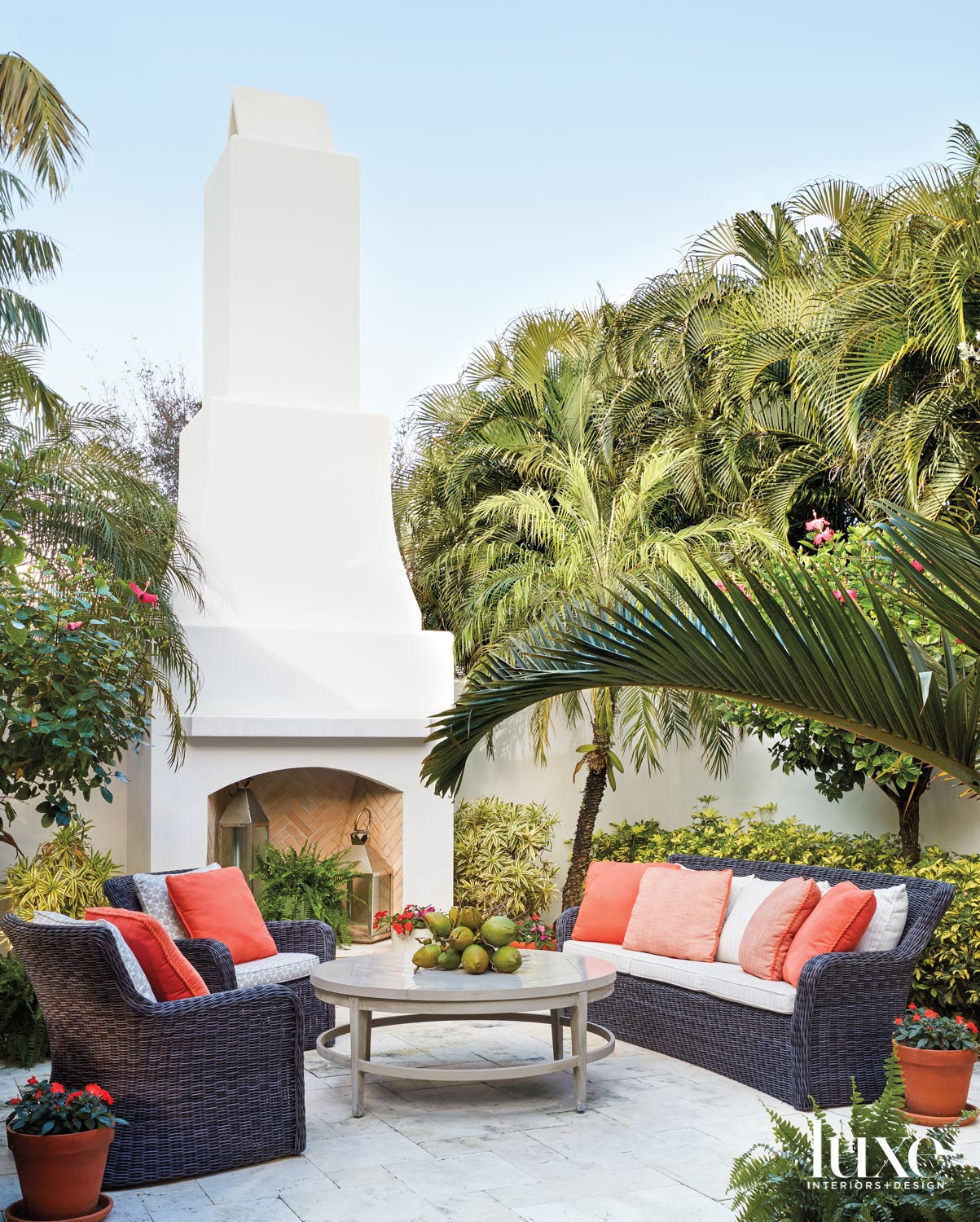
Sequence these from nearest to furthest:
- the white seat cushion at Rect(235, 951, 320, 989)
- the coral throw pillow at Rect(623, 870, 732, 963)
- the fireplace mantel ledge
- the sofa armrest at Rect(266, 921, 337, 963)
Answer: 1. the white seat cushion at Rect(235, 951, 320, 989)
2. the coral throw pillow at Rect(623, 870, 732, 963)
3. the sofa armrest at Rect(266, 921, 337, 963)
4. the fireplace mantel ledge

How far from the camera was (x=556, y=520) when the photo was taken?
9.09 metres

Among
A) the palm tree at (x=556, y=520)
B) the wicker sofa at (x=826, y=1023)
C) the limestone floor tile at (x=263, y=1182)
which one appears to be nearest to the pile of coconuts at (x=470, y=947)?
the wicker sofa at (x=826, y=1023)

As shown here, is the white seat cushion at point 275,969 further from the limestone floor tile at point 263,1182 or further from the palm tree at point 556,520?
the palm tree at point 556,520

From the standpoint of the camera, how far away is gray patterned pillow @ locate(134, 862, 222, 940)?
594 centimetres

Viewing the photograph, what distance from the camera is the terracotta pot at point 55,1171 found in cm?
384

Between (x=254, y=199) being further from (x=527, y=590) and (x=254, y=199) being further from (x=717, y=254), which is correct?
(x=717, y=254)

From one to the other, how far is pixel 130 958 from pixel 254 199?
630 centimetres

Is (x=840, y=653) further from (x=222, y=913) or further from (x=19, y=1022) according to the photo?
(x=19, y=1022)

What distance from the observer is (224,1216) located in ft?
13.1

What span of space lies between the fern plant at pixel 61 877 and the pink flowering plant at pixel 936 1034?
4847 mm

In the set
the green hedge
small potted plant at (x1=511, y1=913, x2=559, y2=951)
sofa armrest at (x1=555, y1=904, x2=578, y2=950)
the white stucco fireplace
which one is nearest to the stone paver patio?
small potted plant at (x1=511, y1=913, x2=559, y2=951)

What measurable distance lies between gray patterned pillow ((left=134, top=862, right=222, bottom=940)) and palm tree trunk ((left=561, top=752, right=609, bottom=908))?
4.17 meters

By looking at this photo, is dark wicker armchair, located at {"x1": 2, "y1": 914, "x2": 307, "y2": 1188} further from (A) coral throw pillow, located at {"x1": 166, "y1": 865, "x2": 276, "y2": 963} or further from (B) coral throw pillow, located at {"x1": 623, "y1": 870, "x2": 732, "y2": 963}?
(B) coral throw pillow, located at {"x1": 623, "y1": 870, "x2": 732, "y2": 963}

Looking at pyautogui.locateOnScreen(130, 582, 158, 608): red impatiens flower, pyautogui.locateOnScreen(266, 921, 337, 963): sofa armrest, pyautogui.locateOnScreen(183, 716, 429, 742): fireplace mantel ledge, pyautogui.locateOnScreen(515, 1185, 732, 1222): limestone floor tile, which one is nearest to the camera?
pyautogui.locateOnScreen(515, 1185, 732, 1222): limestone floor tile
